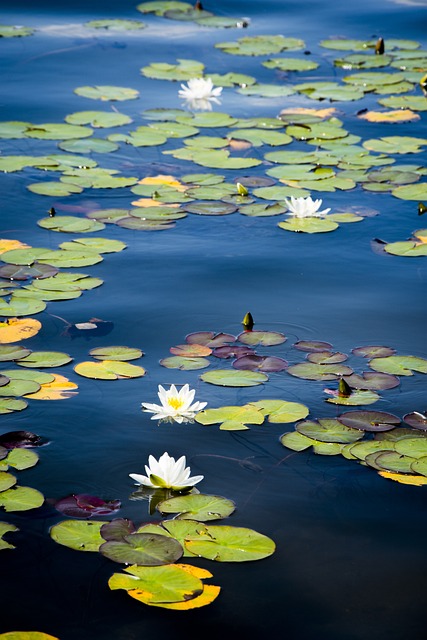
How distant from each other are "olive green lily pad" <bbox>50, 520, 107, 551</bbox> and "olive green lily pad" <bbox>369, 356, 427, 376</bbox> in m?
1.13

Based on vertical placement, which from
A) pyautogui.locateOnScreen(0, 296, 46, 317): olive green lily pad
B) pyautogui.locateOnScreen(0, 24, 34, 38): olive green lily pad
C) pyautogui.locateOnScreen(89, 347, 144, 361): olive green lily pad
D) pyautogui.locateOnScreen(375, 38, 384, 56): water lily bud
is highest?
pyautogui.locateOnScreen(0, 24, 34, 38): olive green lily pad

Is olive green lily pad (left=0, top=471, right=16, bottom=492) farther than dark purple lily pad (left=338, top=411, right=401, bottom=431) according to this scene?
No

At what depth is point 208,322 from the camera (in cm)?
325

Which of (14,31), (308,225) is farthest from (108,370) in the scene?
(14,31)

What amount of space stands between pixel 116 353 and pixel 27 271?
2.60ft

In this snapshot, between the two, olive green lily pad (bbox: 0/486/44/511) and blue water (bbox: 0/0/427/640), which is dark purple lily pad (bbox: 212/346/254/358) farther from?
olive green lily pad (bbox: 0/486/44/511)

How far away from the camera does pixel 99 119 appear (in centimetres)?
538

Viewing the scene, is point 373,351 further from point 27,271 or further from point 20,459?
point 27,271

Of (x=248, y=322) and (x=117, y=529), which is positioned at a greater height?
(x=248, y=322)

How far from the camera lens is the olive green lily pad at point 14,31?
22.7 ft

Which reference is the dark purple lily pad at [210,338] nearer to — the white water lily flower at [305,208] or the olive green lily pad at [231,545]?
the olive green lily pad at [231,545]

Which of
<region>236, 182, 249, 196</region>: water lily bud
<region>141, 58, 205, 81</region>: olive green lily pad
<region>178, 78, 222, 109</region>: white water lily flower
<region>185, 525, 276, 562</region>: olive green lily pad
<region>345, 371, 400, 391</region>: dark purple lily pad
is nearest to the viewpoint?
<region>185, 525, 276, 562</region>: olive green lily pad

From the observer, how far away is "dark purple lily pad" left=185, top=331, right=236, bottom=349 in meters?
3.04

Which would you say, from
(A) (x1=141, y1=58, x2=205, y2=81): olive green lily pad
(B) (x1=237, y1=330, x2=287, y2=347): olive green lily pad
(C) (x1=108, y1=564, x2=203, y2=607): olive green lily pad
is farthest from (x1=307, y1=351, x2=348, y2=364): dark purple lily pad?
(A) (x1=141, y1=58, x2=205, y2=81): olive green lily pad
